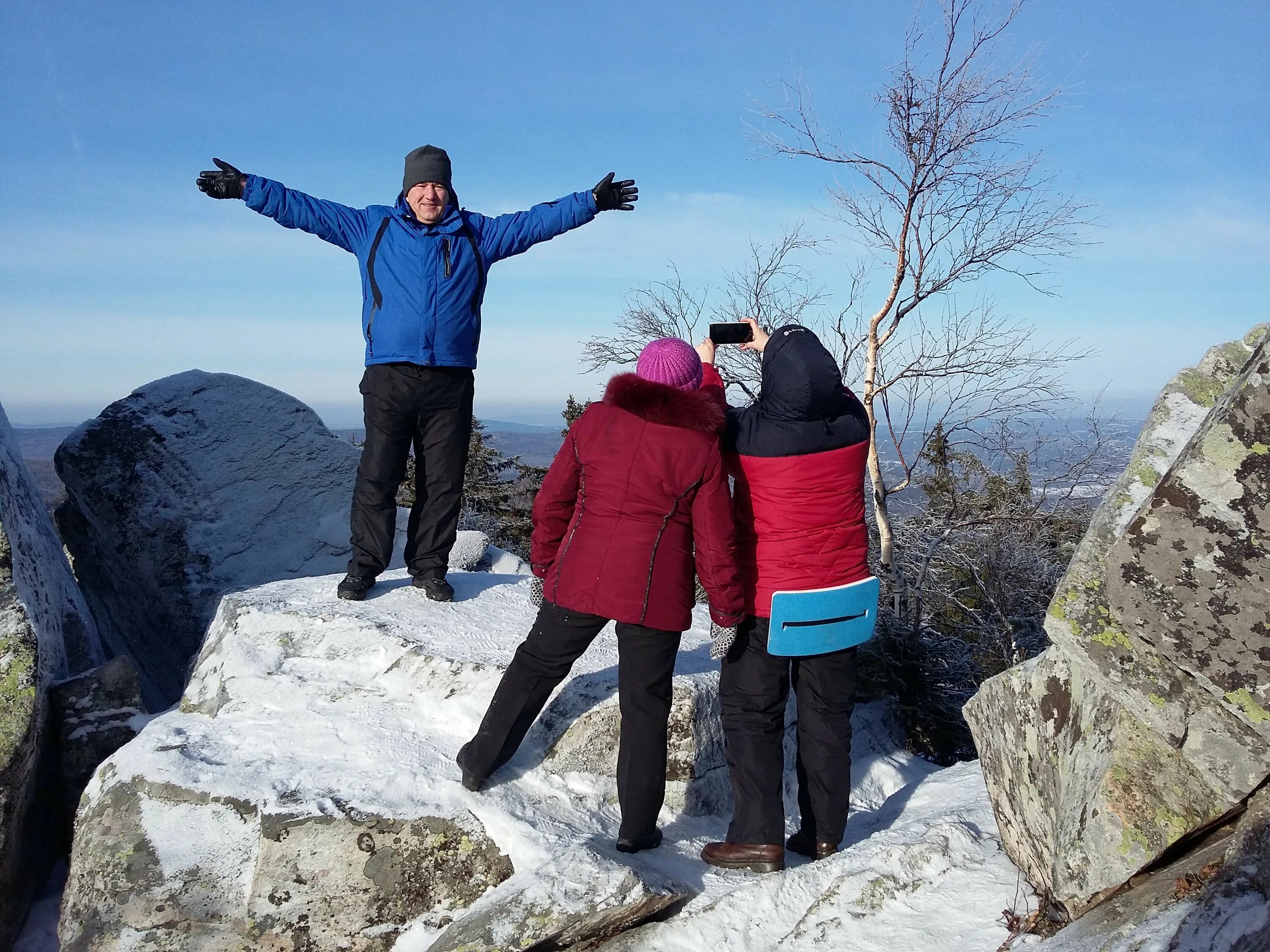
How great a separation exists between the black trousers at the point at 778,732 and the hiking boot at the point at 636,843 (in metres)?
0.35

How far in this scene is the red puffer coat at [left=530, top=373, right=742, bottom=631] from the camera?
12.4 ft

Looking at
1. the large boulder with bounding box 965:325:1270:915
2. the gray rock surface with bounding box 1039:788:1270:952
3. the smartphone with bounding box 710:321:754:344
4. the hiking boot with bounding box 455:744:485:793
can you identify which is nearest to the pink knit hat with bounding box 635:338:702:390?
the smartphone with bounding box 710:321:754:344

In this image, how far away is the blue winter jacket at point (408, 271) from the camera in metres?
5.04

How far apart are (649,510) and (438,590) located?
2390 mm

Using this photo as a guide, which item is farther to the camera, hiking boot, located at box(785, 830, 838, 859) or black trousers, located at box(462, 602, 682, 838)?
hiking boot, located at box(785, 830, 838, 859)

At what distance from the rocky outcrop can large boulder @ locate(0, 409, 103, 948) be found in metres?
0.58

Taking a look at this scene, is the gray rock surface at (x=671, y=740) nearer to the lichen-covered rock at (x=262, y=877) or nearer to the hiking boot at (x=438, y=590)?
the lichen-covered rock at (x=262, y=877)

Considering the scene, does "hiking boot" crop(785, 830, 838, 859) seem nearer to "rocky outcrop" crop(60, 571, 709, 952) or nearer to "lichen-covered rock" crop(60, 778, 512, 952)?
"rocky outcrop" crop(60, 571, 709, 952)

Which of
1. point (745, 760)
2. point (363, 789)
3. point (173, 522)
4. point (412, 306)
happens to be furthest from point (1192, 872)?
point (173, 522)

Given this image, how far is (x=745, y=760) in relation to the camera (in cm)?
405

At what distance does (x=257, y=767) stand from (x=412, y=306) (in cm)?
257

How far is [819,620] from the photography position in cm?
403

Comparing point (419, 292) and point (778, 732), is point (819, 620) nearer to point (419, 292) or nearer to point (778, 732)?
point (778, 732)

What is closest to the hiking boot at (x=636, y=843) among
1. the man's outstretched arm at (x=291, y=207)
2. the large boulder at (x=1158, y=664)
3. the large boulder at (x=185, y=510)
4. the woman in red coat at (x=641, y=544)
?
the woman in red coat at (x=641, y=544)
